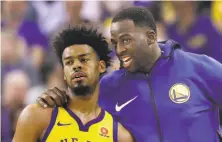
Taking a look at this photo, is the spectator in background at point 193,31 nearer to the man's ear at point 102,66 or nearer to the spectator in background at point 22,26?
the spectator in background at point 22,26

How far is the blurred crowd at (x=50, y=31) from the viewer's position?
20.6ft

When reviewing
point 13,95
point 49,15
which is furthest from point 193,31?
point 13,95

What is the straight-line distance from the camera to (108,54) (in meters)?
4.24

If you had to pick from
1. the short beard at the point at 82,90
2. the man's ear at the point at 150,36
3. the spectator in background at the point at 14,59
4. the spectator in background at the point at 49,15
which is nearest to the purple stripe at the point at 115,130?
the short beard at the point at 82,90

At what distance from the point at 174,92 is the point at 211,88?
0.81 feet

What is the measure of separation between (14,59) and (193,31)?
2.02 metres

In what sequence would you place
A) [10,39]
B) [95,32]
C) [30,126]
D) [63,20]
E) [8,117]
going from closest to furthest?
[30,126] < [95,32] < [8,117] < [10,39] < [63,20]

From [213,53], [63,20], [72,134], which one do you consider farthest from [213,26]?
[72,134]

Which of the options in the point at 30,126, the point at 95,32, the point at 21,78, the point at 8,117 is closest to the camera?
the point at 30,126

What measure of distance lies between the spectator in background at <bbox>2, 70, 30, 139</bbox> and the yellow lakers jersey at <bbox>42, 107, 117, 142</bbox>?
5.59 feet

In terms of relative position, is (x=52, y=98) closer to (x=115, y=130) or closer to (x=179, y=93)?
(x=115, y=130)

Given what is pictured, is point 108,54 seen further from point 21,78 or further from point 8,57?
point 8,57

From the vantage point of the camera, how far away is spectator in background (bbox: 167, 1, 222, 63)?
22.0 feet

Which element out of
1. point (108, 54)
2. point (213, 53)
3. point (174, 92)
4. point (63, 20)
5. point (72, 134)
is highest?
point (63, 20)
